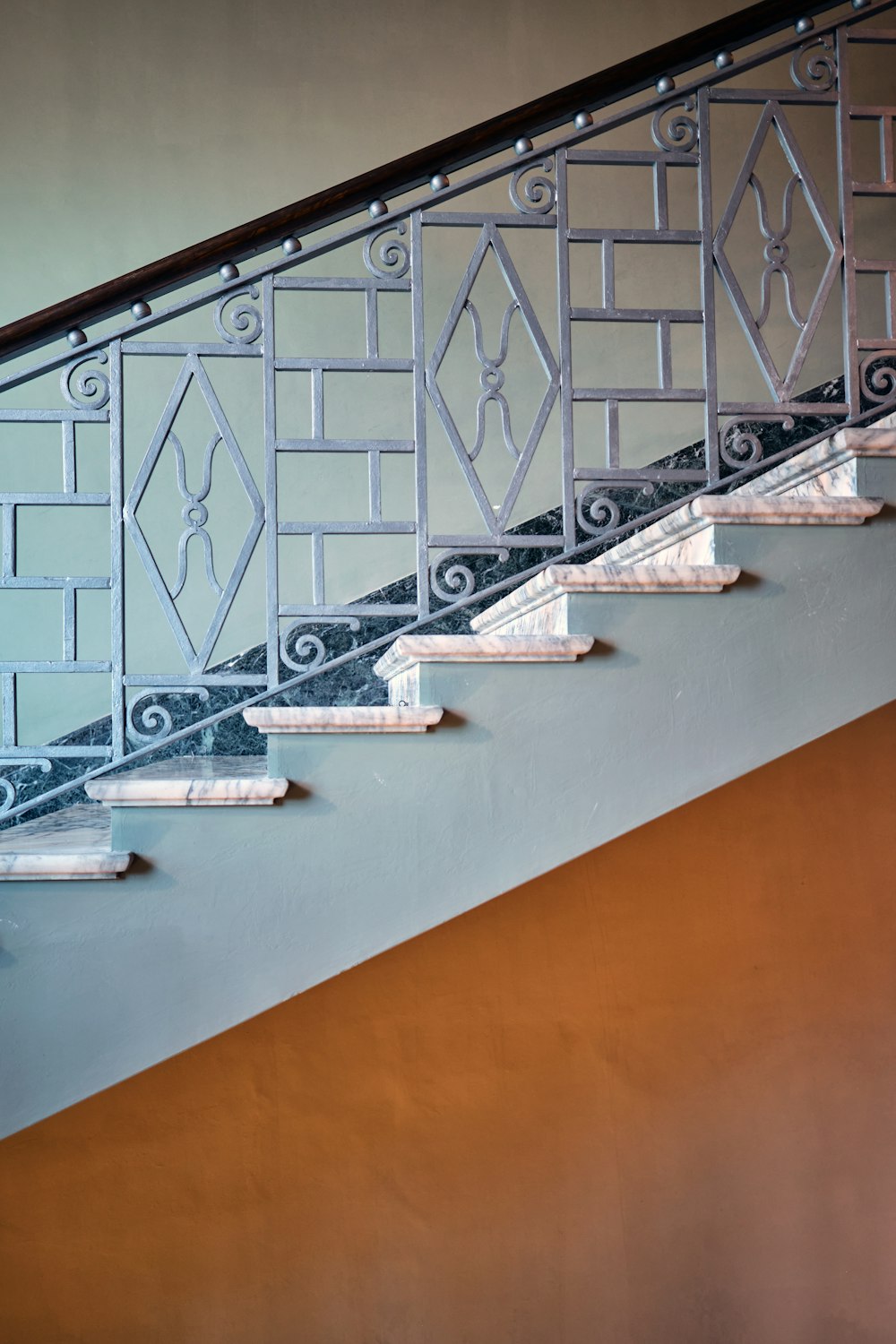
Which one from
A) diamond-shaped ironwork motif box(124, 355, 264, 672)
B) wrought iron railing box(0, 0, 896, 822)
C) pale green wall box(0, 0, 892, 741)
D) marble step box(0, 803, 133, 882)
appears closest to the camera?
marble step box(0, 803, 133, 882)

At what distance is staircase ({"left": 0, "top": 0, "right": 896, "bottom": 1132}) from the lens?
6.25 feet

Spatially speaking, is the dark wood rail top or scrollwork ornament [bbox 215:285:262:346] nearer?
the dark wood rail top

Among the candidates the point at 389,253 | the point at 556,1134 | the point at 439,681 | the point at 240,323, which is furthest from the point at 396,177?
the point at 556,1134

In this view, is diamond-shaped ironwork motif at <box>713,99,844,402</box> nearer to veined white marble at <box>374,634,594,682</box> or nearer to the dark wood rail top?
the dark wood rail top

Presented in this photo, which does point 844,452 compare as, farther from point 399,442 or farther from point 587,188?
point 587,188

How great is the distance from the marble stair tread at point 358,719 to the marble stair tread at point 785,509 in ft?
1.95

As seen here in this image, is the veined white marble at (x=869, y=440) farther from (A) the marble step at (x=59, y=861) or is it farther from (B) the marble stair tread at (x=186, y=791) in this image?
(A) the marble step at (x=59, y=861)

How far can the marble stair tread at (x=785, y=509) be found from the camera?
6.58 feet

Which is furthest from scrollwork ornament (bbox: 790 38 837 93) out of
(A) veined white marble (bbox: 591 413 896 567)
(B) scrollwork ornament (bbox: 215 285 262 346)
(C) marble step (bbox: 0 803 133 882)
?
(C) marble step (bbox: 0 803 133 882)

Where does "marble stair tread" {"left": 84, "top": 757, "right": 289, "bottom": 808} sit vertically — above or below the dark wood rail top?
below

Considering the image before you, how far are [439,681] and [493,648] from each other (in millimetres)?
108

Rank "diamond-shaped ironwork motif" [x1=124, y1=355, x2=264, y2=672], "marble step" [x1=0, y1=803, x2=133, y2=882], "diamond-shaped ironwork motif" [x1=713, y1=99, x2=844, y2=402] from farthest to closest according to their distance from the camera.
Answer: "diamond-shaped ironwork motif" [x1=713, y1=99, x2=844, y2=402]
"diamond-shaped ironwork motif" [x1=124, y1=355, x2=264, y2=672]
"marble step" [x1=0, y1=803, x2=133, y2=882]

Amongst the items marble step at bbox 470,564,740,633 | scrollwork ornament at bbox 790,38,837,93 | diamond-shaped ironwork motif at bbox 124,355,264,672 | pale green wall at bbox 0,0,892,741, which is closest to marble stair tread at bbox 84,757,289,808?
diamond-shaped ironwork motif at bbox 124,355,264,672

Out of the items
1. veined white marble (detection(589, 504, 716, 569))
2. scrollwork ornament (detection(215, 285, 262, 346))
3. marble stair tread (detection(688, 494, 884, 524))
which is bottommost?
veined white marble (detection(589, 504, 716, 569))
